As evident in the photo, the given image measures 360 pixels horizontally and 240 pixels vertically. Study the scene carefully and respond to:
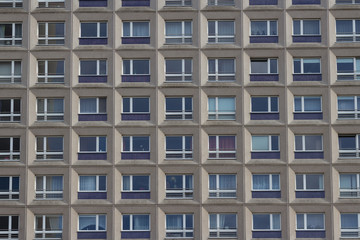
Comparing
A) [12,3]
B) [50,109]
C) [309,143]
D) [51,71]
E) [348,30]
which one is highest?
[12,3]

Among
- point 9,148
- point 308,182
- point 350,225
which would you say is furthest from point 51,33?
point 350,225

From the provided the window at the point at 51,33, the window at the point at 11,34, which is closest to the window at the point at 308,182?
the window at the point at 51,33

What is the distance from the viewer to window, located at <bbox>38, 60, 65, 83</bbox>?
61.0 meters

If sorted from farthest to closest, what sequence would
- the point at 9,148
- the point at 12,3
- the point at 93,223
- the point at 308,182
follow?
the point at 12,3, the point at 9,148, the point at 308,182, the point at 93,223

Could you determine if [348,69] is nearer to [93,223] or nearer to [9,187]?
[93,223]

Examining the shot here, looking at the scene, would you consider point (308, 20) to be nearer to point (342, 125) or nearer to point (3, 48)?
point (342, 125)

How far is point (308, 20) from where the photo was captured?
6128 cm

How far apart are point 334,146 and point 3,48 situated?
2158cm

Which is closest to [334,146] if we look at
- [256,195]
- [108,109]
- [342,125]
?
[342,125]

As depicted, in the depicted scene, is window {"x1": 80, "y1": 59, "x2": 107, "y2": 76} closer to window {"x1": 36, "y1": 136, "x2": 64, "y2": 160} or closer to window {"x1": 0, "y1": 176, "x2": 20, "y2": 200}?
window {"x1": 36, "y1": 136, "x2": 64, "y2": 160}

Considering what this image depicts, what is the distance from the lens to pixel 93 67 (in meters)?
61.1

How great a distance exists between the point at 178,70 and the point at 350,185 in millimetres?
12796

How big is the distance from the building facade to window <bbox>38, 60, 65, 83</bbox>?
3.6 inches

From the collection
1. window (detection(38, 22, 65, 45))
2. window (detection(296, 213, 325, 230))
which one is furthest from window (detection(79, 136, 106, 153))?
window (detection(296, 213, 325, 230))
